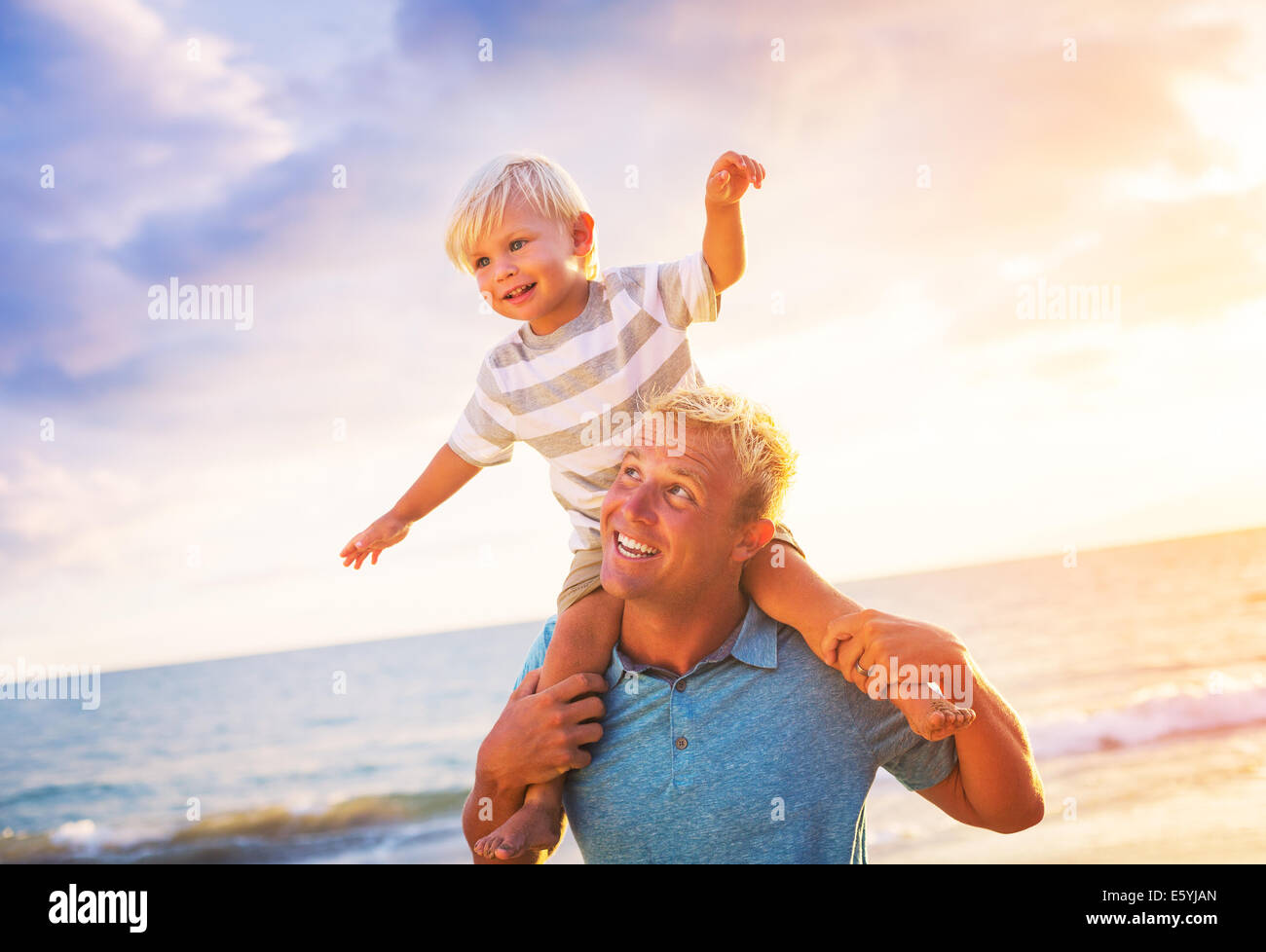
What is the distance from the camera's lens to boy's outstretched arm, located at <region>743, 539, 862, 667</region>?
8.42ft

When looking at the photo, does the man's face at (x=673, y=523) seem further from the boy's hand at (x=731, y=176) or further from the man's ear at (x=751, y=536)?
the boy's hand at (x=731, y=176)

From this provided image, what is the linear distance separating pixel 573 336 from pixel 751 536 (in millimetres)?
883

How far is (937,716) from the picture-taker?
2213mm

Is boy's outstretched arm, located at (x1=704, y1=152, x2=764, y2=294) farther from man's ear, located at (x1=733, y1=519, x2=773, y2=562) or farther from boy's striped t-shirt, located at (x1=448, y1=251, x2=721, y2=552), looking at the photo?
man's ear, located at (x1=733, y1=519, x2=773, y2=562)

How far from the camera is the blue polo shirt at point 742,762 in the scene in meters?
2.47

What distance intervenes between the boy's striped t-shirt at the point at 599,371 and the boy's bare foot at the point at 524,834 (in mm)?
860

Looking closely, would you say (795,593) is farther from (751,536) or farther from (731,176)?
(731,176)

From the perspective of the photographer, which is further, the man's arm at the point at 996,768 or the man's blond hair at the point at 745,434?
the man's blond hair at the point at 745,434

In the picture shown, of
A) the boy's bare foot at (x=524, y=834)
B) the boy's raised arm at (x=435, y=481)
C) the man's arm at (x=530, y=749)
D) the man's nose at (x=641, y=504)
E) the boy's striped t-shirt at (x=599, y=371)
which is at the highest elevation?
the boy's striped t-shirt at (x=599, y=371)

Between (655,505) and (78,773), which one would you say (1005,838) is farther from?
(78,773)

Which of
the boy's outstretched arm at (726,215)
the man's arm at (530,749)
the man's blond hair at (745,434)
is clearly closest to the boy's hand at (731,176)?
the boy's outstretched arm at (726,215)

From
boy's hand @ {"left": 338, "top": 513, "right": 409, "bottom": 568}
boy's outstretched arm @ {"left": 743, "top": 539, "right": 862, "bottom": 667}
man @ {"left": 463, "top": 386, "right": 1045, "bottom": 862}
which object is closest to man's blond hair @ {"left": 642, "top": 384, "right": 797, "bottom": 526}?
man @ {"left": 463, "top": 386, "right": 1045, "bottom": 862}
